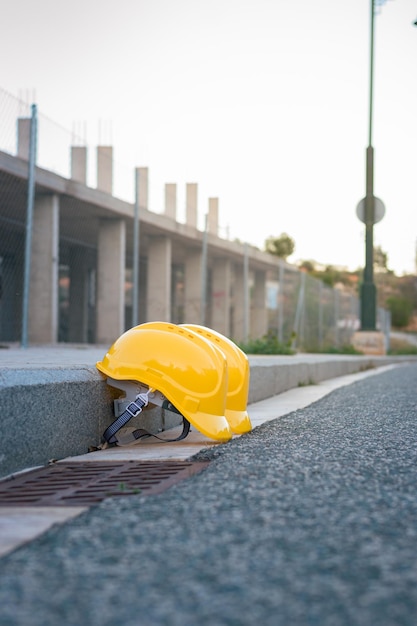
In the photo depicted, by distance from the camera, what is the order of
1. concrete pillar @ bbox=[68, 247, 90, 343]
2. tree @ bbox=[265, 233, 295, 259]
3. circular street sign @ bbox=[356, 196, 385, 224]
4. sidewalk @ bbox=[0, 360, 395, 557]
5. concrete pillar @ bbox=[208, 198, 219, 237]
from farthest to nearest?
tree @ bbox=[265, 233, 295, 259], concrete pillar @ bbox=[208, 198, 219, 237], circular street sign @ bbox=[356, 196, 385, 224], concrete pillar @ bbox=[68, 247, 90, 343], sidewalk @ bbox=[0, 360, 395, 557]

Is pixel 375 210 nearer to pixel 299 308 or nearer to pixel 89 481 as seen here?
pixel 299 308

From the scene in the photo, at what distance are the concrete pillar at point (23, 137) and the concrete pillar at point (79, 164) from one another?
4.00m

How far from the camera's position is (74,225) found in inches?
880

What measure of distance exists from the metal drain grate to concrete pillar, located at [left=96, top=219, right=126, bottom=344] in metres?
18.7

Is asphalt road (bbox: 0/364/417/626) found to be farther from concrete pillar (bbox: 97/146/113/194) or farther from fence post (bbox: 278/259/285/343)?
fence post (bbox: 278/259/285/343)

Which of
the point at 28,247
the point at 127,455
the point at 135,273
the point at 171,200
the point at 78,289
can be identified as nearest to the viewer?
the point at 127,455

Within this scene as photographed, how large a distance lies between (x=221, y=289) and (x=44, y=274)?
50.8ft

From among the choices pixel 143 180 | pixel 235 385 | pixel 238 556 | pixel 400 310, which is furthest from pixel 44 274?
pixel 400 310

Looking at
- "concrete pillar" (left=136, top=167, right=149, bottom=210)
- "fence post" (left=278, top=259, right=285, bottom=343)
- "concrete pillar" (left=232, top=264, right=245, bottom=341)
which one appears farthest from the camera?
"concrete pillar" (left=232, top=264, right=245, bottom=341)

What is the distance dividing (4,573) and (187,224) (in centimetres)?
2168

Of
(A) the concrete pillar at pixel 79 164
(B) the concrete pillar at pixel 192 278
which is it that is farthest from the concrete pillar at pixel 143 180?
(B) the concrete pillar at pixel 192 278

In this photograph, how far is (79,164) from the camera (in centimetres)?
1938

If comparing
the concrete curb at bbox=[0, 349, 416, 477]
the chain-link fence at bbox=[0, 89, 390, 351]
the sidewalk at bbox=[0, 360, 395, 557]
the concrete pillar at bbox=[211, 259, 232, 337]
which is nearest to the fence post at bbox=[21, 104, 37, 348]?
the chain-link fence at bbox=[0, 89, 390, 351]

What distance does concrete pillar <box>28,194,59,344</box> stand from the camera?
18.3 metres
